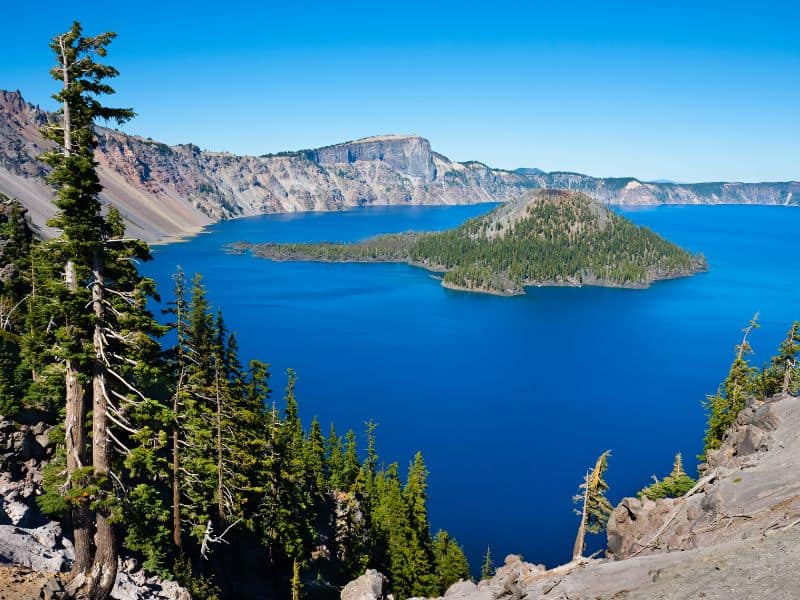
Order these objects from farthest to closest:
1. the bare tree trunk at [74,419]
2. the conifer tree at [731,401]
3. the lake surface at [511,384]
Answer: the lake surface at [511,384], the conifer tree at [731,401], the bare tree trunk at [74,419]

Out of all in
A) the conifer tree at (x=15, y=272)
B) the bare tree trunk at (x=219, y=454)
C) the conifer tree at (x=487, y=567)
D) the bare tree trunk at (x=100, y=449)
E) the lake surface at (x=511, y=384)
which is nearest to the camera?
the bare tree trunk at (x=100, y=449)

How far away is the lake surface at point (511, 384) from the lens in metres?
77.5

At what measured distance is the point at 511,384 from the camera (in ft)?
392

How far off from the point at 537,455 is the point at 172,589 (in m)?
72.9

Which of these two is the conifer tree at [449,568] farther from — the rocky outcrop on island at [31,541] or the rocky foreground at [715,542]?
the rocky outcrop on island at [31,541]

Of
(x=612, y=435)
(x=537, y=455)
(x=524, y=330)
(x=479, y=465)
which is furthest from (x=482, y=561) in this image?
(x=524, y=330)

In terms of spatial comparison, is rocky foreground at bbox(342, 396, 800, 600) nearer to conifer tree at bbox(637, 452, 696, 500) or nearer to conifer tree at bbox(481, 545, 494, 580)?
conifer tree at bbox(637, 452, 696, 500)

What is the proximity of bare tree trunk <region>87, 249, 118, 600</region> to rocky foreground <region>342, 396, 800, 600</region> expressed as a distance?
15185mm

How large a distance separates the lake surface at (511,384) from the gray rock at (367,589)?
28.4 meters

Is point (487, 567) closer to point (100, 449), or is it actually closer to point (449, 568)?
point (449, 568)

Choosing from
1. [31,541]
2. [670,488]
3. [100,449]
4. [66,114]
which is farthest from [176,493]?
[670,488]

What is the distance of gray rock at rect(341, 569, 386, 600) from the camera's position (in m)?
38.0

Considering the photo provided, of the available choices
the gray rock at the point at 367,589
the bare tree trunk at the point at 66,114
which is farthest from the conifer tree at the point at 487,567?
the bare tree trunk at the point at 66,114

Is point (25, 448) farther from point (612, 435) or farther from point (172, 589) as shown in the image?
point (612, 435)
